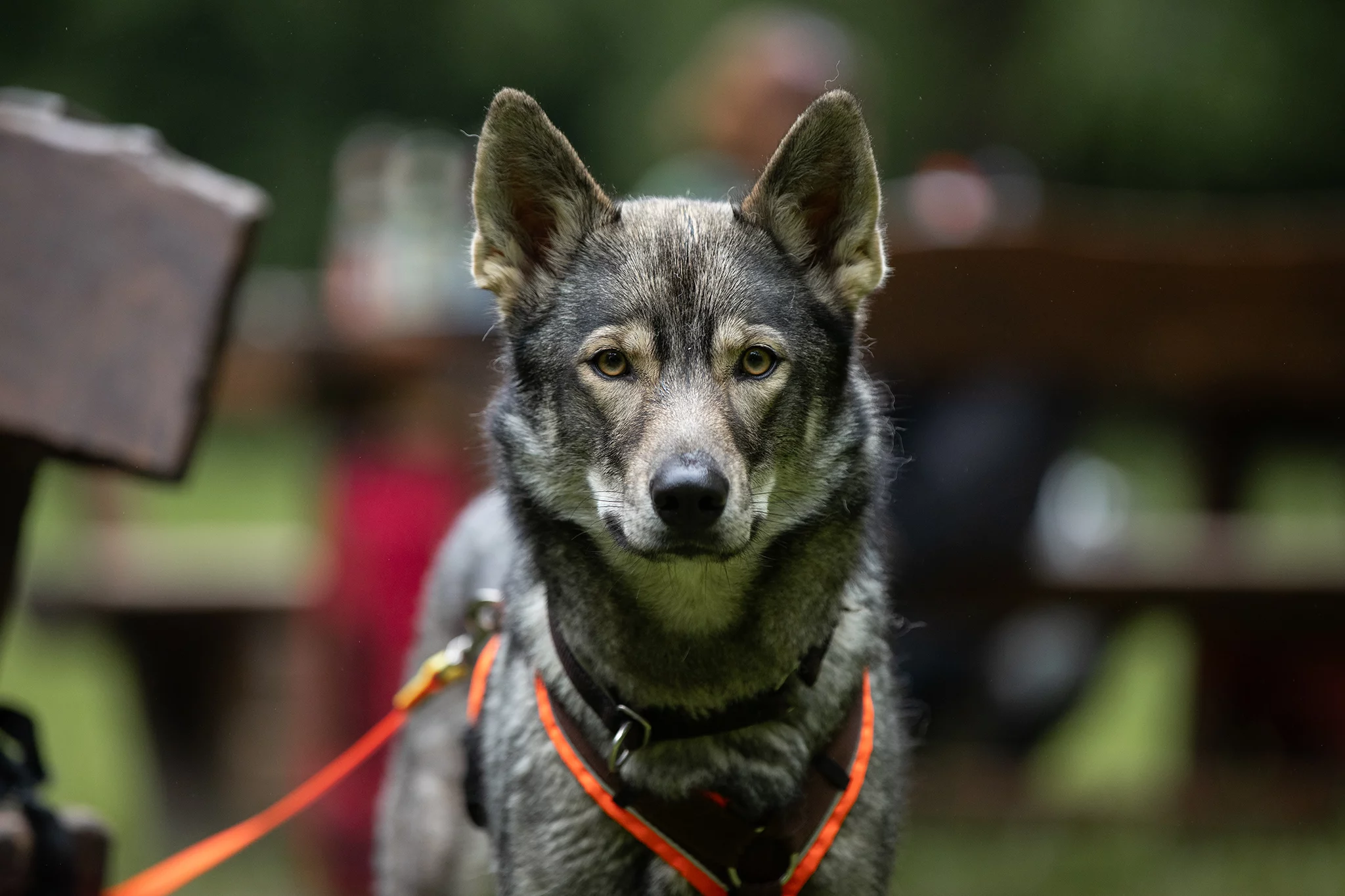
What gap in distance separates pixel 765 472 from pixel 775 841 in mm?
666

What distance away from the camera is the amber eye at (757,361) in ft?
8.75

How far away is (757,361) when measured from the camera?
8.80 ft

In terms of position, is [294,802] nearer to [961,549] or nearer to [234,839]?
[234,839]

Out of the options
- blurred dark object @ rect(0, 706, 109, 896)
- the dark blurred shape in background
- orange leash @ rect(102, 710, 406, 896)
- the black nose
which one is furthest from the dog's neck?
the dark blurred shape in background

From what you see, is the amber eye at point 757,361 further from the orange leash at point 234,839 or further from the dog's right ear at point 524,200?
the orange leash at point 234,839

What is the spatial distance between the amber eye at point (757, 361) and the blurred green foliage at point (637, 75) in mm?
15950

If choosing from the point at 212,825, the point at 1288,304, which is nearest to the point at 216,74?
the point at 212,825

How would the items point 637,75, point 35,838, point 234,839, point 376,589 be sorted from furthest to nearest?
point 637,75
point 376,589
point 234,839
point 35,838

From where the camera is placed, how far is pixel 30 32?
24703 mm

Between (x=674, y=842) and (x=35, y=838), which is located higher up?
(x=674, y=842)

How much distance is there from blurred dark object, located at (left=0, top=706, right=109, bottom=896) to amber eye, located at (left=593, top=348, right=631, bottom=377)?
1.47 m

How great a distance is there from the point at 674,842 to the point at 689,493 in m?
0.64

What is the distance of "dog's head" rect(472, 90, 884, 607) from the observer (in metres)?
2.54

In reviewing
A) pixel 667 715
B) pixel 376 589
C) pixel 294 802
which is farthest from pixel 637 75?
pixel 667 715
